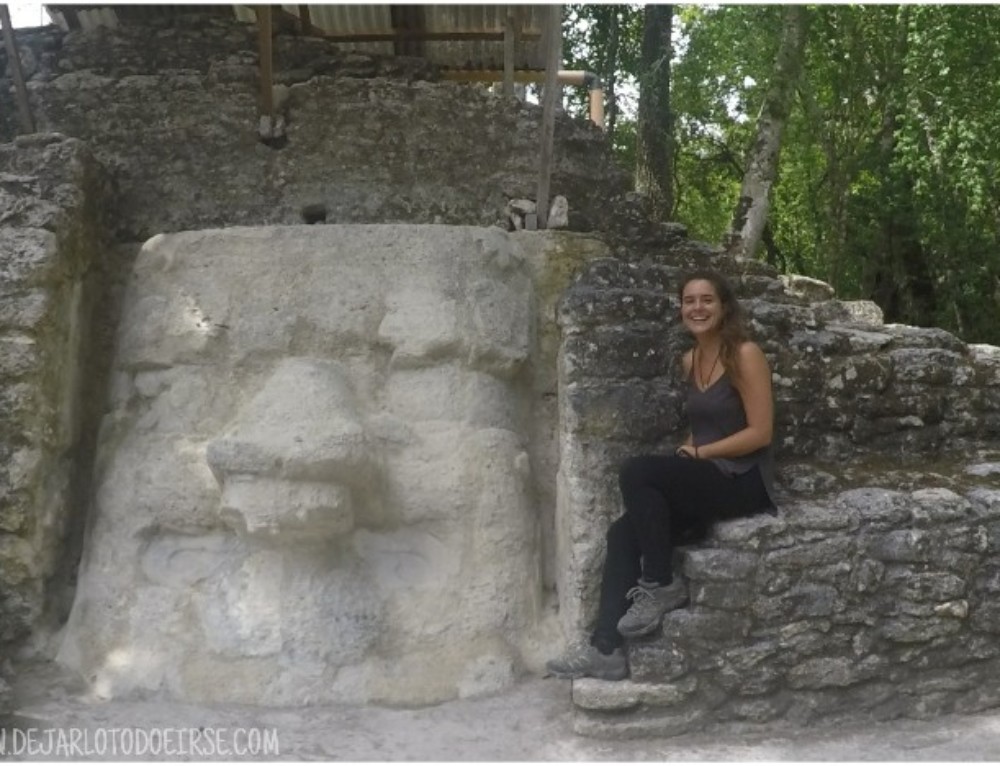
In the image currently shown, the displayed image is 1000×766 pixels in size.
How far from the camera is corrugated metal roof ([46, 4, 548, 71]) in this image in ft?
20.1

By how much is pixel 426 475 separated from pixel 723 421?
113 centimetres

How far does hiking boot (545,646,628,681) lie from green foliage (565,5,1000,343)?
6.46 m

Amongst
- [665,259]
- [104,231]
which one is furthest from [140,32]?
[665,259]

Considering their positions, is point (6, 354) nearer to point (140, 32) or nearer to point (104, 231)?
point (104, 231)

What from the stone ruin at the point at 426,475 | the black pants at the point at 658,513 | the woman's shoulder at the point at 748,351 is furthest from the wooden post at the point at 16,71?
the woman's shoulder at the point at 748,351

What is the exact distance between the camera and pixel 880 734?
3045mm

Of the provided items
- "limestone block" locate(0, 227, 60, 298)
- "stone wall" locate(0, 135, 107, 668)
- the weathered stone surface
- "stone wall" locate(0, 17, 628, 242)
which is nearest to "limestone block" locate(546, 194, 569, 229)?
"stone wall" locate(0, 17, 628, 242)

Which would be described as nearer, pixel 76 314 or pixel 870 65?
pixel 76 314

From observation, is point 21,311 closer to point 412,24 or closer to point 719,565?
point 719,565

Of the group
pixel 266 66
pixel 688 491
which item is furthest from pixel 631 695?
pixel 266 66

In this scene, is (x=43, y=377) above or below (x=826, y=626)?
above

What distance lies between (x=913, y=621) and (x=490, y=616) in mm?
1447

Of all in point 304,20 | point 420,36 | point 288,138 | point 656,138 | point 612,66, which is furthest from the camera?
point 612,66

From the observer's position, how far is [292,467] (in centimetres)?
333
